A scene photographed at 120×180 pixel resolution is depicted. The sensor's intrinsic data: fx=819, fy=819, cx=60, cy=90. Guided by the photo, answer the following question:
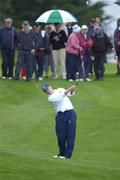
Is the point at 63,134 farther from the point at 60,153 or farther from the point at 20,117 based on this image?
the point at 20,117

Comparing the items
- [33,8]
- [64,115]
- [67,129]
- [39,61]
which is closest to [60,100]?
[64,115]

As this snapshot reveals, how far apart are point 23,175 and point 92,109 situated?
12317 mm

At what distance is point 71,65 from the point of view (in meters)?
30.3

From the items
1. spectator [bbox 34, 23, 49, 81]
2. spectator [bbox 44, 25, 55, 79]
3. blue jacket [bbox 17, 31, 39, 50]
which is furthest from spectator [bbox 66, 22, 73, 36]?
blue jacket [bbox 17, 31, 39, 50]

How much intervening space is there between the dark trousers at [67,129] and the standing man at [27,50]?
1228 cm

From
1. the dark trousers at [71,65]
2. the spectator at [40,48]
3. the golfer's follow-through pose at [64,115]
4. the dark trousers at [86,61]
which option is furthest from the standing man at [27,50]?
the golfer's follow-through pose at [64,115]

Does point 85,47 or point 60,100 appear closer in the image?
point 60,100

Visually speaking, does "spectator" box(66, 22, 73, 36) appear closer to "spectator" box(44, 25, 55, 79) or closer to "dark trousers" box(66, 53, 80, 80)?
"spectator" box(44, 25, 55, 79)

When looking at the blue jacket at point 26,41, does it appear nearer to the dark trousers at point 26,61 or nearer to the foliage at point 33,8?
the dark trousers at point 26,61

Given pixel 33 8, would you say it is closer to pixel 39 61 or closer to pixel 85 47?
pixel 39 61

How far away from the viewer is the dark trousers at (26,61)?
2967 cm

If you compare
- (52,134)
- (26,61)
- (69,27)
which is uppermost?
(69,27)

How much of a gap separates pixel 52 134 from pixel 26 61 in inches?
346

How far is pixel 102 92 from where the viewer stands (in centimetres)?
2834
